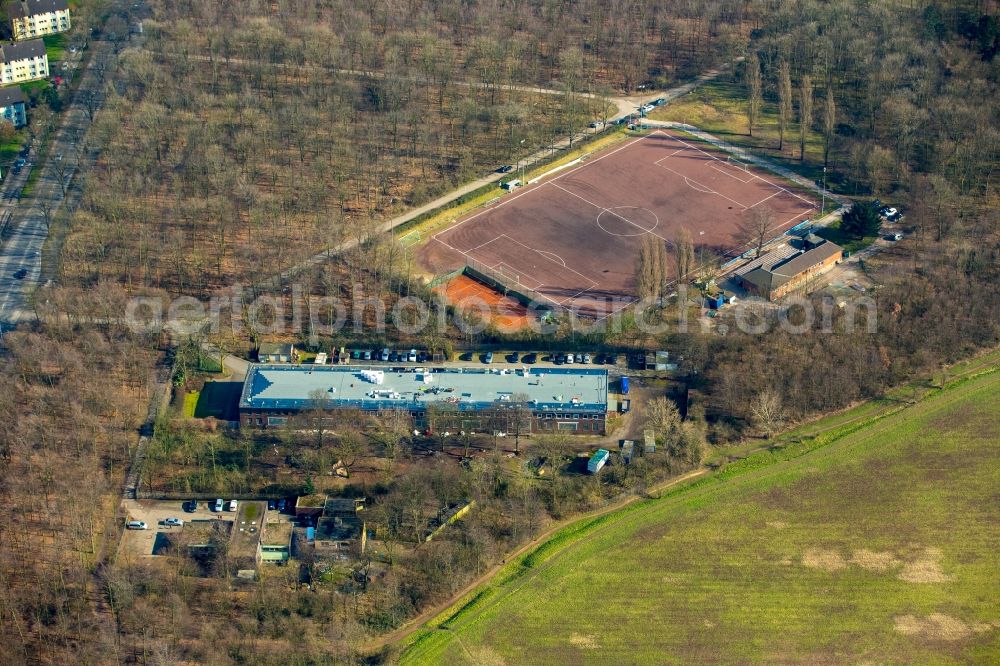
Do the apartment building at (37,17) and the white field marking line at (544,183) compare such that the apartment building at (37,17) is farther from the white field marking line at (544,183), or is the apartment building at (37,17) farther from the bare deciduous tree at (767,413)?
the bare deciduous tree at (767,413)

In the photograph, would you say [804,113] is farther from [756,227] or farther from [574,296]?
[574,296]

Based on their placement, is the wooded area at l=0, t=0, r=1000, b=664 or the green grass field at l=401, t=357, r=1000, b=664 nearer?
the green grass field at l=401, t=357, r=1000, b=664

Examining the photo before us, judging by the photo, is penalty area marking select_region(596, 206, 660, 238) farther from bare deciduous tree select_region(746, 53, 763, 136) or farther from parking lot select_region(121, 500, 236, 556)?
parking lot select_region(121, 500, 236, 556)

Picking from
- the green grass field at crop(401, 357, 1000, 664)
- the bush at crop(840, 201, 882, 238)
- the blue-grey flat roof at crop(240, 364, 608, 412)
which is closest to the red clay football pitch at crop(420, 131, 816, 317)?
the bush at crop(840, 201, 882, 238)

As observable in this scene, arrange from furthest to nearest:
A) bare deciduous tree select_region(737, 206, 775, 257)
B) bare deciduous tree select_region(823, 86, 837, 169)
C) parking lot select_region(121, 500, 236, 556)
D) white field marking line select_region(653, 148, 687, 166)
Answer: white field marking line select_region(653, 148, 687, 166) < bare deciduous tree select_region(823, 86, 837, 169) < bare deciduous tree select_region(737, 206, 775, 257) < parking lot select_region(121, 500, 236, 556)

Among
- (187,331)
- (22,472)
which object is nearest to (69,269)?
(187,331)

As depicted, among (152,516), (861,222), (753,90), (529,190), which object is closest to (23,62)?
(529,190)
